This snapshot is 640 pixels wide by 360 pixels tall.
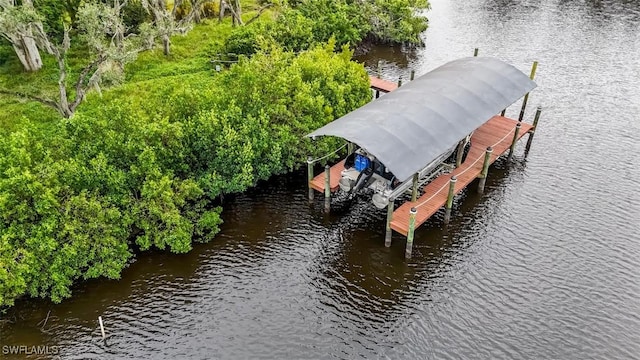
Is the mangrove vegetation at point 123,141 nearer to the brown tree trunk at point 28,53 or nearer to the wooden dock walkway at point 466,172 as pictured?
the brown tree trunk at point 28,53

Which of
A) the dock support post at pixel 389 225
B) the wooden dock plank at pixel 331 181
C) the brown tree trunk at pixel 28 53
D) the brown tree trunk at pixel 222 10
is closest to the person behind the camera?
the dock support post at pixel 389 225

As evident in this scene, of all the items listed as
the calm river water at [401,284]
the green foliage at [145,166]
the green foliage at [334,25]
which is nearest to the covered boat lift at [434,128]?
the calm river water at [401,284]

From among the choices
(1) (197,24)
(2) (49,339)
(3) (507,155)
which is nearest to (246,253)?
(2) (49,339)

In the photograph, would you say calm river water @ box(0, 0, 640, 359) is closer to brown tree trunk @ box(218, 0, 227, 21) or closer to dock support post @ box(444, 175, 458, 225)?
dock support post @ box(444, 175, 458, 225)

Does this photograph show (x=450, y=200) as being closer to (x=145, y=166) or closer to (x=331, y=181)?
(x=331, y=181)

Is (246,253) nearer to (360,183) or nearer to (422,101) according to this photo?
(360,183)

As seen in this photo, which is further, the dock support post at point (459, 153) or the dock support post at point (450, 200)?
the dock support post at point (459, 153)

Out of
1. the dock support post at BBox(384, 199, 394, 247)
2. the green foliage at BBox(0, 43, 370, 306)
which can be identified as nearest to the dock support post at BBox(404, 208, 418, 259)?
the dock support post at BBox(384, 199, 394, 247)
